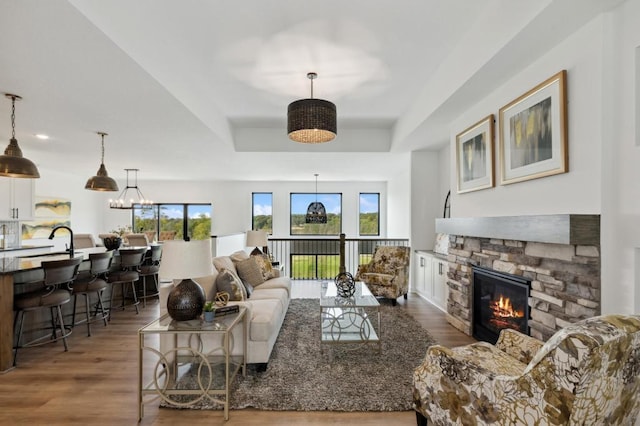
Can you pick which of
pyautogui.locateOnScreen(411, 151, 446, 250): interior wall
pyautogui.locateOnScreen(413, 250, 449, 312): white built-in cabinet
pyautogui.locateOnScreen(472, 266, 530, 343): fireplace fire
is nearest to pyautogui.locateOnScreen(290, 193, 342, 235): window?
pyautogui.locateOnScreen(411, 151, 446, 250): interior wall

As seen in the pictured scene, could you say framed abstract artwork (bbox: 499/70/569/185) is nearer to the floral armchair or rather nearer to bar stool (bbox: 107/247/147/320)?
the floral armchair

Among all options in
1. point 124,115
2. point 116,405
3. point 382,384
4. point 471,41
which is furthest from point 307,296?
Result: point 471,41

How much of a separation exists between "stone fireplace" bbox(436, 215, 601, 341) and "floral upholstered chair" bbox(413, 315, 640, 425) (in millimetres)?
783

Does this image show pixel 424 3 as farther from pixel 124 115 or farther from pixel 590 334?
pixel 124 115

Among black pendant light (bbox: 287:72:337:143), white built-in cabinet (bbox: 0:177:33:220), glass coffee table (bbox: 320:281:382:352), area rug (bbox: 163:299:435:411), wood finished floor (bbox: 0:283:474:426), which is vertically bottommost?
wood finished floor (bbox: 0:283:474:426)

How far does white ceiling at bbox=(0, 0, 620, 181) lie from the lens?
2.19m

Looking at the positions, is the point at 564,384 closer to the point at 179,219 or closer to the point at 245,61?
the point at 245,61

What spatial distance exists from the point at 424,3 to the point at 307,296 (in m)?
4.71

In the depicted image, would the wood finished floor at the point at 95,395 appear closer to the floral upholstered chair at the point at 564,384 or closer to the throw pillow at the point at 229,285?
the floral upholstered chair at the point at 564,384

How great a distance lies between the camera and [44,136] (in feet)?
15.5

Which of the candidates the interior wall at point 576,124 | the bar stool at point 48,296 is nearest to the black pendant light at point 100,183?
the bar stool at point 48,296

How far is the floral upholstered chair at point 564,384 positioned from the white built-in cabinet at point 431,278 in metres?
2.91

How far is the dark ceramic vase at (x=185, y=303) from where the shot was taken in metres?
2.35

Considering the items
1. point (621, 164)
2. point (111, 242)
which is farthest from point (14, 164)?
point (621, 164)
